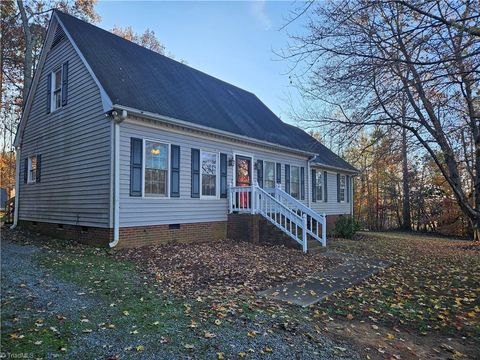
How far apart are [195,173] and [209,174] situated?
72cm

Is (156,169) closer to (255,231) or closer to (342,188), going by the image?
(255,231)

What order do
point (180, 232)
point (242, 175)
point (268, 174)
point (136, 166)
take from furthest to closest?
point (268, 174)
point (242, 175)
point (180, 232)
point (136, 166)

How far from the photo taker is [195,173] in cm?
1095

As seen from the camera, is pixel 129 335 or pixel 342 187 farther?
pixel 342 187

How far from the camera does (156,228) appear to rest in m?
9.71

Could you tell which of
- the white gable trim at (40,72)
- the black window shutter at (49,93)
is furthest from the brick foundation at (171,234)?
the black window shutter at (49,93)

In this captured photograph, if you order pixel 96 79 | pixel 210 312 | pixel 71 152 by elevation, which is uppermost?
pixel 96 79

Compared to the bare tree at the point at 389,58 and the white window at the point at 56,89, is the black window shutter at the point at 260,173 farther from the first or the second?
the white window at the point at 56,89

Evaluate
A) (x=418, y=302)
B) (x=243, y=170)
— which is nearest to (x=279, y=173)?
(x=243, y=170)

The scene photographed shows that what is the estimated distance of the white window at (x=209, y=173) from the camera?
11.3 metres

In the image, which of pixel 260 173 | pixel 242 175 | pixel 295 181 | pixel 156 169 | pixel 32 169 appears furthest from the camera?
pixel 295 181

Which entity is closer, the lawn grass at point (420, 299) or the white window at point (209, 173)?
the lawn grass at point (420, 299)

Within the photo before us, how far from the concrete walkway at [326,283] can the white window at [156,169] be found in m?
5.04

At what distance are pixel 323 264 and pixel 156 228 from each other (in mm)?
4729
